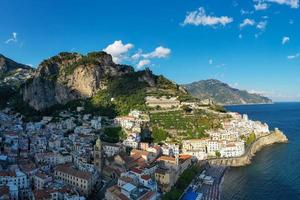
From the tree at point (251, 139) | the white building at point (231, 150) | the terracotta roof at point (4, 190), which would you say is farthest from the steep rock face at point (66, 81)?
A: the terracotta roof at point (4, 190)

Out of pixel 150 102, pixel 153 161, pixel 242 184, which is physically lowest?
pixel 242 184

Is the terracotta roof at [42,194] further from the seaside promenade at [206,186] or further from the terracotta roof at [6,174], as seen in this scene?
the seaside promenade at [206,186]

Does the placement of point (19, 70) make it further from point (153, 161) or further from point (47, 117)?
point (153, 161)

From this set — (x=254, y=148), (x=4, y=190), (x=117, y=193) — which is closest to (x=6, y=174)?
(x=4, y=190)

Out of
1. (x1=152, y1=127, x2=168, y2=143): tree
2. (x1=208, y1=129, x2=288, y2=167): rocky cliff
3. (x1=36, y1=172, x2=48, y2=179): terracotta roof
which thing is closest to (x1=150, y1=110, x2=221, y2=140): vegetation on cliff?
(x1=152, y1=127, x2=168, y2=143): tree

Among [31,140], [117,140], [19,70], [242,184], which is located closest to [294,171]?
[242,184]

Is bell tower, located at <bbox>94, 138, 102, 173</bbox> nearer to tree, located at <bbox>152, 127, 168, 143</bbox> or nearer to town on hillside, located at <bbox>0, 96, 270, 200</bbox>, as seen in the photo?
town on hillside, located at <bbox>0, 96, 270, 200</bbox>

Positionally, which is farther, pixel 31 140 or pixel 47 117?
pixel 47 117
